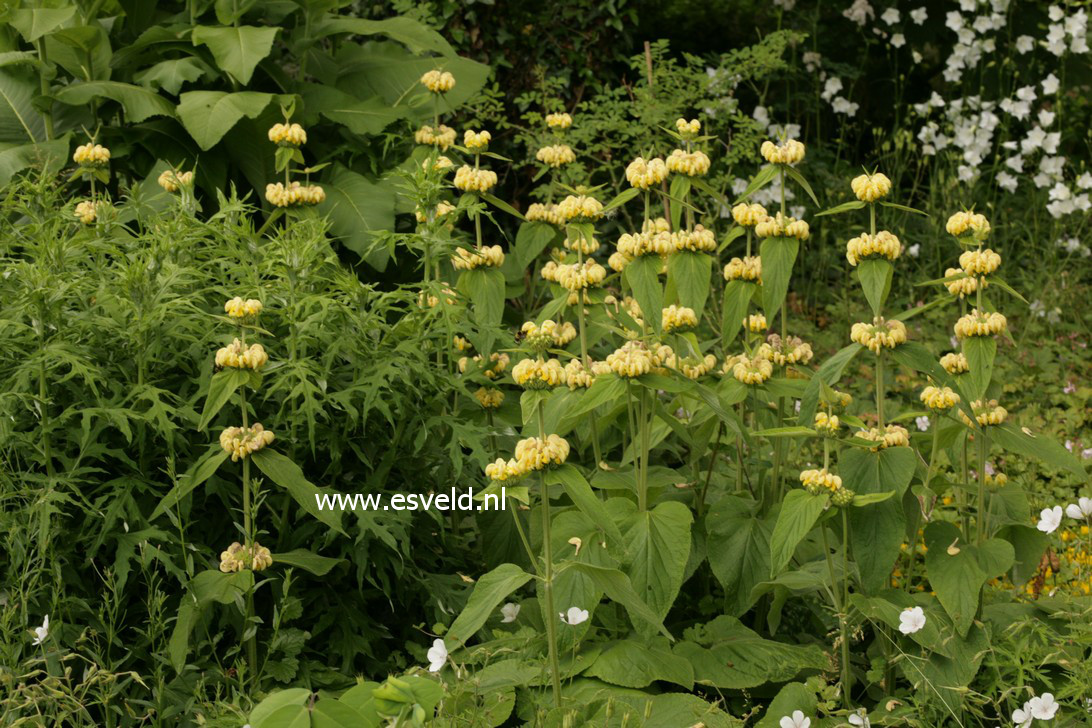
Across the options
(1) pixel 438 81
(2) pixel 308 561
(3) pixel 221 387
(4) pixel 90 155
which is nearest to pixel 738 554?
(2) pixel 308 561

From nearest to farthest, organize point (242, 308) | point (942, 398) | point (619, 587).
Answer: point (619, 587), point (242, 308), point (942, 398)

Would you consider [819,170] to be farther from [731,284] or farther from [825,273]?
[731,284]

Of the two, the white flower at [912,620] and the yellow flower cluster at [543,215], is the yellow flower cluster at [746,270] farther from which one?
the white flower at [912,620]

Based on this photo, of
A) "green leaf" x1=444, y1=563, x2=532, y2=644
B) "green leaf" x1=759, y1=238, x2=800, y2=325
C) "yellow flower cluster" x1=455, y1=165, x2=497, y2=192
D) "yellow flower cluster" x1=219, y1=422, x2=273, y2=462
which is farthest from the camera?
"yellow flower cluster" x1=455, y1=165, x2=497, y2=192

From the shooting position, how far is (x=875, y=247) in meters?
2.50

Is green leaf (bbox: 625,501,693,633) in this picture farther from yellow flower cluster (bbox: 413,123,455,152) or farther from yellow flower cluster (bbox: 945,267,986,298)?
yellow flower cluster (bbox: 413,123,455,152)

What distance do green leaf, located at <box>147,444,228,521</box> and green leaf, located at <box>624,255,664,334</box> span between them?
0.93m

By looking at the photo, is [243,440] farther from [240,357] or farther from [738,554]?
[738,554]

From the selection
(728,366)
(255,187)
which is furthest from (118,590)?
Result: (255,187)

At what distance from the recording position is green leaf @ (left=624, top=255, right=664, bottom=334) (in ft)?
8.45

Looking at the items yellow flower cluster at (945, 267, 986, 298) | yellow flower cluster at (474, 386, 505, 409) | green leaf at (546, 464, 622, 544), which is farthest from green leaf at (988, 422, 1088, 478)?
yellow flower cluster at (474, 386, 505, 409)

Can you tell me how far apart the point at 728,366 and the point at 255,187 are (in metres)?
2.50

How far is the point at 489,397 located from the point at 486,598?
36.4 inches

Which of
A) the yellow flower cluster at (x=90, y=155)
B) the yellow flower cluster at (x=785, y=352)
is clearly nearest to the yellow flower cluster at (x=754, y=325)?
the yellow flower cluster at (x=785, y=352)
